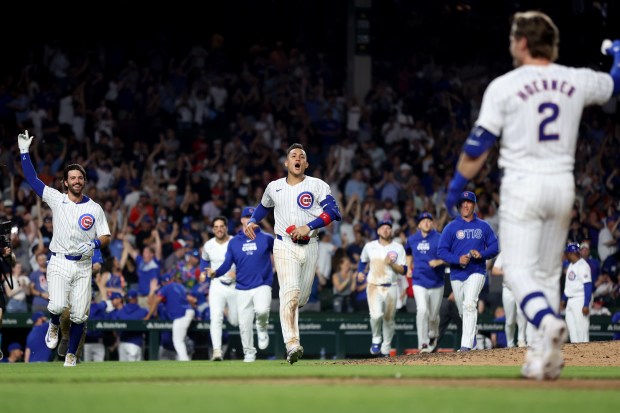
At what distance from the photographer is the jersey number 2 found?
803cm

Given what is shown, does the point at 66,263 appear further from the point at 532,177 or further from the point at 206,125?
the point at 206,125

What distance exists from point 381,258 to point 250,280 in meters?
2.74

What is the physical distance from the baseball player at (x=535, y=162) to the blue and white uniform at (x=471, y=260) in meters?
8.39

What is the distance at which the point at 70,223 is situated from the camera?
13477 mm

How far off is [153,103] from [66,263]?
554 inches

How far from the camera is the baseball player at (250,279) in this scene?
717 inches

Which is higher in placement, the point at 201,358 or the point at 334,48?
the point at 334,48

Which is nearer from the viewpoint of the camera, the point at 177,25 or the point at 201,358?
the point at 201,358

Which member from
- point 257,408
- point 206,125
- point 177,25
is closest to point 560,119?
point 257,408

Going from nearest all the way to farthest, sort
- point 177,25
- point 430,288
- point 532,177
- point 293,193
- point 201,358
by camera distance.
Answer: point 532,177 < point 293,193 < point 430,288 < point 201,358 < point 177,25

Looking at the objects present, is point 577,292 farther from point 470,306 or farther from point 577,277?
point 470,306

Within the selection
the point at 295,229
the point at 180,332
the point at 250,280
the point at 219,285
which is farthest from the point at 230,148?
the point at 295,229

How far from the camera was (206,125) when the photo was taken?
27.5 meters

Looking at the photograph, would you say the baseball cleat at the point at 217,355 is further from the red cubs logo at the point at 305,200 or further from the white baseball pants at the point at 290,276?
the red cubs logo at the point at 305,200
